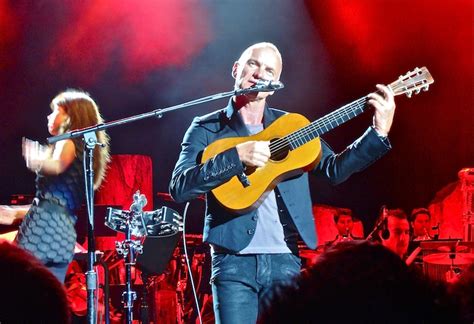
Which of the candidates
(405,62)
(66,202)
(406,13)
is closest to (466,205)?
(405,62)

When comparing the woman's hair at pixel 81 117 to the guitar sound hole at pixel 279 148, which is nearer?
the guitar sound hole at pixel 279 148

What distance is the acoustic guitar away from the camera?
3475 mm

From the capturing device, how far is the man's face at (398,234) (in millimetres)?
7781

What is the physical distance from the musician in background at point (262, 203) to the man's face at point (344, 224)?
4351 millimetres

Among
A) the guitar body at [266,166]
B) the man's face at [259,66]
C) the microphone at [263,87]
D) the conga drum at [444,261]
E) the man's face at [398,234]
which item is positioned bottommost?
the conga drum at [444,261]

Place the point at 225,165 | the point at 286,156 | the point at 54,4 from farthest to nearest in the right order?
the point at 54,4 → the point at 286,156 → the point at 225,165

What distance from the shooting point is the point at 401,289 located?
123 centimetres

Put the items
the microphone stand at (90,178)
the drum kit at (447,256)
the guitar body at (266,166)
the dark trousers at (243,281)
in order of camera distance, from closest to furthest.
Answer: the dark trousers at (243,281), the guitar body at (266,166), the microphone stand at (90,178), the drum kit at (447,256)

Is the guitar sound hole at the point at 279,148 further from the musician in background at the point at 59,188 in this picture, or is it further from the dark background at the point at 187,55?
the dark background at the point at 187,55

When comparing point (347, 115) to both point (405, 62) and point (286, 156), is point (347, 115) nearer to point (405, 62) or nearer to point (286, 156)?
point (286, 156)

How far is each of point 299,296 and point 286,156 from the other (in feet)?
7.94

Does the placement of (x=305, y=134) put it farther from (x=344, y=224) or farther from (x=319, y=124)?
(x=344, y=224)

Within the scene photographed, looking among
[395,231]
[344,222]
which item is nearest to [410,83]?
[395,231]

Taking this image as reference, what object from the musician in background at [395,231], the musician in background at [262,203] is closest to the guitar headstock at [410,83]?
the musician in background at [262,203]
